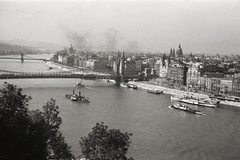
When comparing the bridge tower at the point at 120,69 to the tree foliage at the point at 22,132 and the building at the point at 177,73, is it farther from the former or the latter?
the tree foliage at the point at 22,132

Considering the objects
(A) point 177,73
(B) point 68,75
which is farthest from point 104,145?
(A) point 177,73

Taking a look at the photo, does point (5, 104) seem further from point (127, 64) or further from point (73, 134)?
point (127, 64)

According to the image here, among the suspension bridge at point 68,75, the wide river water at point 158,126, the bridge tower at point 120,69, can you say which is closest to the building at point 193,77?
the suspension bridge at point 68,75

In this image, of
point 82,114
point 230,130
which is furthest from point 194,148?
point 82,114

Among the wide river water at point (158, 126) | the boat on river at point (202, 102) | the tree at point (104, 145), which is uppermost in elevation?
the tree at point (104, 145)

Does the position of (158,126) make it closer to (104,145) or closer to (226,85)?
(104,145)

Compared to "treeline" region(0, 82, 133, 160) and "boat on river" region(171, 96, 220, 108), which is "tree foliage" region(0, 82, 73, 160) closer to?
"treeline" region(0, 82, 133, 160)
